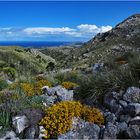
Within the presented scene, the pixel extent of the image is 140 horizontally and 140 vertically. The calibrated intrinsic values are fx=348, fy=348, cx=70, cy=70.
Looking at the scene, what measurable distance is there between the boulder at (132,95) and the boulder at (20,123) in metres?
2.50

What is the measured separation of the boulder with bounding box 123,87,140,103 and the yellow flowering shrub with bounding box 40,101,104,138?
791mm

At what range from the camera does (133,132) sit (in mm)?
6945

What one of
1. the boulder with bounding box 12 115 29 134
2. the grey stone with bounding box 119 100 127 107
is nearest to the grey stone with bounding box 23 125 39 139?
the boulder with bounding box 12 115 29 134

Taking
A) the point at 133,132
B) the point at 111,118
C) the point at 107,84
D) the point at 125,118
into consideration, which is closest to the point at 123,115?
the point at 125,118

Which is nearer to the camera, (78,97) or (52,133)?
(52,133)

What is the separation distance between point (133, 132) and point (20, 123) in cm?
258

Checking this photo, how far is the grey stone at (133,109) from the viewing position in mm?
7789

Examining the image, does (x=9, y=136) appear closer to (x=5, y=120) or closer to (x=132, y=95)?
(x=5, y=120)

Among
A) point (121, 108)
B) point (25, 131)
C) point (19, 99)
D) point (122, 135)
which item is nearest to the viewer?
point (122, 135)

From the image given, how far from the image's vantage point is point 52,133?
24.8 ft

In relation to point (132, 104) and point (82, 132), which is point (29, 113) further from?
point (132, 104)

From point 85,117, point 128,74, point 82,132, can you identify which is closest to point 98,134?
point 82,132

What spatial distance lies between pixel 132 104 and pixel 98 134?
3.88 ft

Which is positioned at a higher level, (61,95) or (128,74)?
(128,74)
